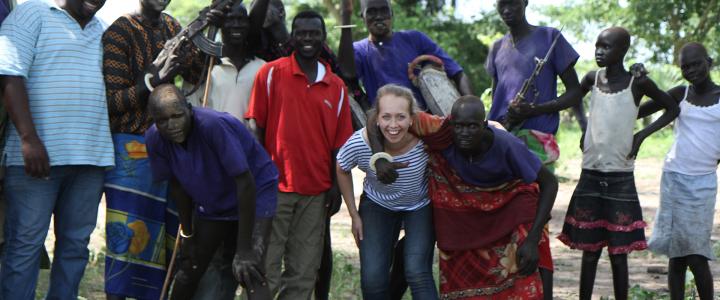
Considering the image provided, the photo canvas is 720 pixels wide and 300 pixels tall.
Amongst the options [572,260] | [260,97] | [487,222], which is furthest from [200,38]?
[572,260]

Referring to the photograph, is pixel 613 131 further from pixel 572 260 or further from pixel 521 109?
pixel 572 260

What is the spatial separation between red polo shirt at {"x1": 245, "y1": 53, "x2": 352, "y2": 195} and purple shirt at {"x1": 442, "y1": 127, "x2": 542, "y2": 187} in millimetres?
680

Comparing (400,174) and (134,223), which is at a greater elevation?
(400,174)

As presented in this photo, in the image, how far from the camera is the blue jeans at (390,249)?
4766 mm

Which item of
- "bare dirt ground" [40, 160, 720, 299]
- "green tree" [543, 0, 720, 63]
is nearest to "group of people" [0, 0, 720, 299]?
"bare dirt ground" [40, 160, 720, 299]

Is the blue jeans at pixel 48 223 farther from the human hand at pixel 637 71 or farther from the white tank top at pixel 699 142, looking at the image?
the white tank top at pixel 699 142

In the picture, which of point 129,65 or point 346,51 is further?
point 346,51

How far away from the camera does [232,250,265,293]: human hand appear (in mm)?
4229

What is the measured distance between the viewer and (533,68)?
209 inches

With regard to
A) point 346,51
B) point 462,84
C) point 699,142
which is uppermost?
point 346,51

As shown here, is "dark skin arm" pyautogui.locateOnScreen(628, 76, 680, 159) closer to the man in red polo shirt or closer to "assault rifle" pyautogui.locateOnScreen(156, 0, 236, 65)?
the man in red polo shirt

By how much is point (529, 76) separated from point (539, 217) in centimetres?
92

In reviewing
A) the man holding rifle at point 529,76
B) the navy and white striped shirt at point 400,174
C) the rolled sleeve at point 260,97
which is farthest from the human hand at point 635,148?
the rolled sleeve at point 260,97

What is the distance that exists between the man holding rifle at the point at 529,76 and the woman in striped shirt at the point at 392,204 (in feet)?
2.36
